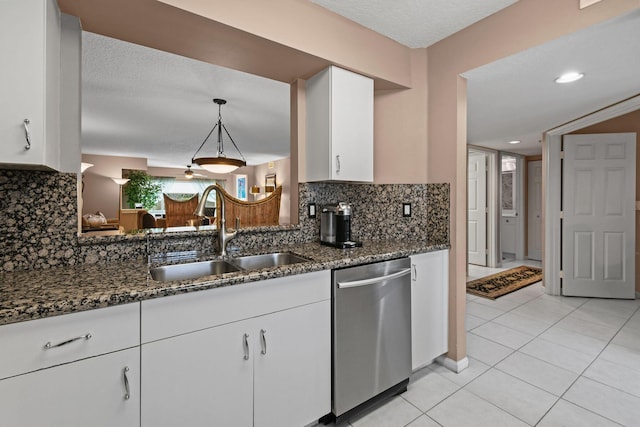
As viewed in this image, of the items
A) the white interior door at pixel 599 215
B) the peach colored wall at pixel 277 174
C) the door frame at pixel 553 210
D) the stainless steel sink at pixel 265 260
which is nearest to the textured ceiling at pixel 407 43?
the door frame at pixel 553 210

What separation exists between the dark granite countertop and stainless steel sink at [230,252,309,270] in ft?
0.65

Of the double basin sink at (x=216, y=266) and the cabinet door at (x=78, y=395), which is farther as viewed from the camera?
the double basin sink at (x=216, y=266)

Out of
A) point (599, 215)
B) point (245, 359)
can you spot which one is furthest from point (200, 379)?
point (599, 215)

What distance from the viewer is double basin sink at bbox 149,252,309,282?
5.00 feet

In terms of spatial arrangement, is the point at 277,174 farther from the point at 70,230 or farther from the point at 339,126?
the point at 70,230

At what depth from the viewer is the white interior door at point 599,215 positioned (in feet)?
11.6

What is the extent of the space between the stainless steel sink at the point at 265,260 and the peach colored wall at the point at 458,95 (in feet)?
3.98

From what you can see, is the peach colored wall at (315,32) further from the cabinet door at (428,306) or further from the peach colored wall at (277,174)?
the peach colored wall at (277,174)

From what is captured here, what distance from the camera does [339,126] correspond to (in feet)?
6.59

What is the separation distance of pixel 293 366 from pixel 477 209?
491 centimetres

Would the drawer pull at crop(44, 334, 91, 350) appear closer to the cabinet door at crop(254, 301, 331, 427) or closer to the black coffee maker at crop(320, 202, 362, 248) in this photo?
the cabinet door at crop(254, 301, 331, 427)

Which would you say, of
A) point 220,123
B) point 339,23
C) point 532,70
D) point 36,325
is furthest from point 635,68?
point 220,123

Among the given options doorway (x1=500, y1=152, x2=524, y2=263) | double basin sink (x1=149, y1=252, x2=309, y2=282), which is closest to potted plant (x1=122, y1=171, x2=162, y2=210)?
double basin sink (x1=149, y1=252, x2=309, y2=282)

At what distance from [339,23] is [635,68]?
2146 mm
